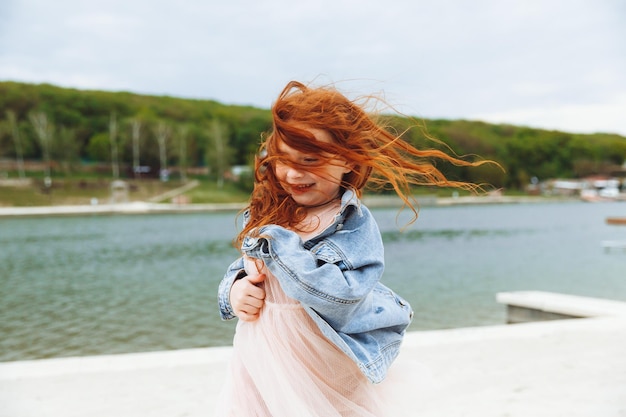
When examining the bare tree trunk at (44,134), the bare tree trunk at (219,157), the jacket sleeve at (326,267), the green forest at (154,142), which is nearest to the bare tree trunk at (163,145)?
the green forest at (154,142)

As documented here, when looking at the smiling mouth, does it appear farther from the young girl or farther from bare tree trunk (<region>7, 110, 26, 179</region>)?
bare tree trunk (<region>7, 110, 26, 179</region>)

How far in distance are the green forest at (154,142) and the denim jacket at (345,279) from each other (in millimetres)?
52843

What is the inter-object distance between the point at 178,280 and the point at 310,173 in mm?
15847

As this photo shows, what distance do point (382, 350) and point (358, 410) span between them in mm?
241

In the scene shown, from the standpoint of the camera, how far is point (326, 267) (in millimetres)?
1396

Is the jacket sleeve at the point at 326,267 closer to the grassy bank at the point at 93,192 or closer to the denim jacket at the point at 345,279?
the denim jacket at the point at 345,279

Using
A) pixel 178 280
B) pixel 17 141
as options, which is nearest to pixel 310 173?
pixel 178 280

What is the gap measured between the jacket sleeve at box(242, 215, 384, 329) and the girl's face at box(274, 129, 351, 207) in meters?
0.17

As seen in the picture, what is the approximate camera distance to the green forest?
2849 inches

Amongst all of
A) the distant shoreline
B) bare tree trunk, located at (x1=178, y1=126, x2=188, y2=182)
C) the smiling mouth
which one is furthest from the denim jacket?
bare tree trunk, located at (x1=178, y1=126, x2=188, y2=182)

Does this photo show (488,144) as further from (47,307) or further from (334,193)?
(334,193)

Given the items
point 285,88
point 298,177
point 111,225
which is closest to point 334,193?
point 298,177

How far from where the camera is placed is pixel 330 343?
5.24 ft

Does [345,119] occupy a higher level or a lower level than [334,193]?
higher
